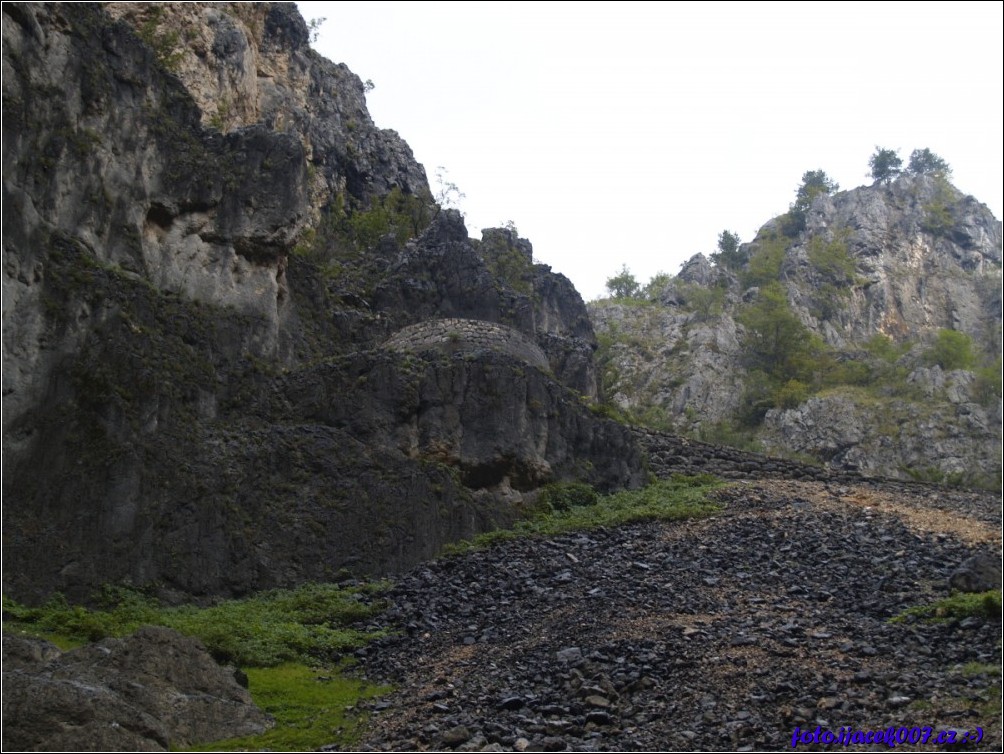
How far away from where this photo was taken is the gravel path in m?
16.0

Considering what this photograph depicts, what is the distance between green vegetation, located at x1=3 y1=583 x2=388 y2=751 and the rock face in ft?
1.91

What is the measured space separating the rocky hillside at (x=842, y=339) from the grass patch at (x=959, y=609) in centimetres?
3329

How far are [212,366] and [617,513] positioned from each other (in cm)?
1197

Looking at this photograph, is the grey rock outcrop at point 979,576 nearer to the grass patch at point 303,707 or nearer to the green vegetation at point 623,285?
the grass patch at point 303,707

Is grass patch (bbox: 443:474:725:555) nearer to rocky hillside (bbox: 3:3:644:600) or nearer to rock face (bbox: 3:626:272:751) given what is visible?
rocky hillside (bbox: 3:3:644:600)

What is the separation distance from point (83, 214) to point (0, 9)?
541cm

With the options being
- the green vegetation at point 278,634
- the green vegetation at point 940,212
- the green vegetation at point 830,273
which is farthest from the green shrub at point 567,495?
the green vegetation at point 940,212

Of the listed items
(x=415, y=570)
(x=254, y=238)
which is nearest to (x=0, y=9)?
(x=254, y=238)

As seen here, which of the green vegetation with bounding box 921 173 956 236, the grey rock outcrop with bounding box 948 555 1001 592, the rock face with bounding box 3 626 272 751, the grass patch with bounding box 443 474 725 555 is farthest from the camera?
the green vegetation with bounding box 921 173 956 236

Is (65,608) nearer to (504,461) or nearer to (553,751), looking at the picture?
(553,751)

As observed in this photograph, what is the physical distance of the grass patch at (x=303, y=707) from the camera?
680 inches

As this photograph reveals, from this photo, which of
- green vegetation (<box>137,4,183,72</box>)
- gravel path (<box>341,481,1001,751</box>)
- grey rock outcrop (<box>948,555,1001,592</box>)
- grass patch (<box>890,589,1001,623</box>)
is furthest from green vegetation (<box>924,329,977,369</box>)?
grass patch (<box>890,589,1001,623</box>)

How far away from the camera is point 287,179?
3903cm

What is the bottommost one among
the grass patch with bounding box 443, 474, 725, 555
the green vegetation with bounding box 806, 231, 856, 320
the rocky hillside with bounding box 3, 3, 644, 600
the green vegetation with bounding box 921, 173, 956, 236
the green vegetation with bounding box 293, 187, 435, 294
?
the grass patch with bounding box 443, 474, 725, 555
